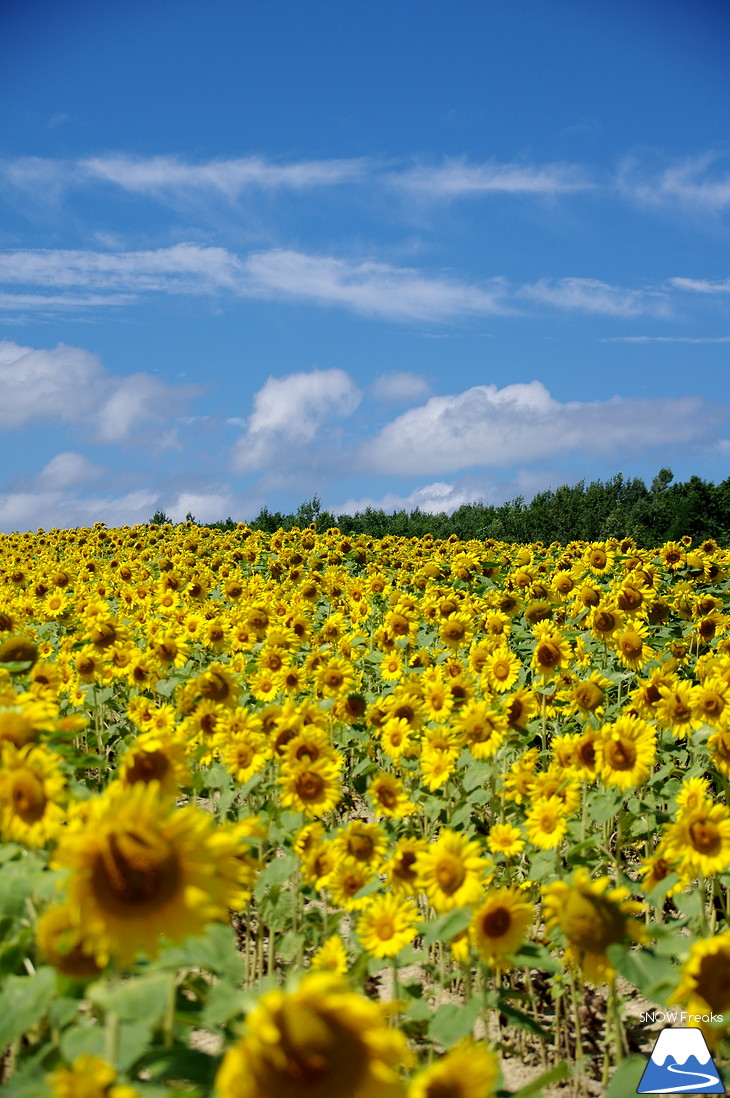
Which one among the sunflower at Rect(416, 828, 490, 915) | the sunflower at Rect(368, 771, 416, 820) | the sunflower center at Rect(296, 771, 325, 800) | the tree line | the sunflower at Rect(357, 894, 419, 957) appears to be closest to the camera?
the sunflower at Rect(416, 828, 490, 915)

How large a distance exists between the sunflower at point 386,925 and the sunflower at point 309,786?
0.87m

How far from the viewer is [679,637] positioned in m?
9.70

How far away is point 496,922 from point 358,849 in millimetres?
1095

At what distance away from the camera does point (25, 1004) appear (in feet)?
7.70

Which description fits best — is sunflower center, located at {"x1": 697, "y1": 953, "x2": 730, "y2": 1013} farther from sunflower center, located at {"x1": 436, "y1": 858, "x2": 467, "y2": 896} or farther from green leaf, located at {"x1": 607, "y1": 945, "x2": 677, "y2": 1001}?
sunflower center, located at {"x1": 436, "y1": 858, "x2": 467, "y2": 896}

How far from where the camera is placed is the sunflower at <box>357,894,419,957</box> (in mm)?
3625

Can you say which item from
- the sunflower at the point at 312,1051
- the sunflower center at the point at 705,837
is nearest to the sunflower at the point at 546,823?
the sunflower center at the point at 705,837

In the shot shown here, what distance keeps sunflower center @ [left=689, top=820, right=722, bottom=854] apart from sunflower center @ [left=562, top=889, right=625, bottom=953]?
951mm

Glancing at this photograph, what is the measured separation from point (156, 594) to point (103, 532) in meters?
10.6

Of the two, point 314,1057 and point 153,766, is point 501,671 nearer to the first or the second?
point 153,766

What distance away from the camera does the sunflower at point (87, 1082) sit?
1.95m

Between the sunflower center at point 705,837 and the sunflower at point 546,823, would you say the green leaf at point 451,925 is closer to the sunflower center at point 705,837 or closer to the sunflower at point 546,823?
the sunflower center at point 705,837

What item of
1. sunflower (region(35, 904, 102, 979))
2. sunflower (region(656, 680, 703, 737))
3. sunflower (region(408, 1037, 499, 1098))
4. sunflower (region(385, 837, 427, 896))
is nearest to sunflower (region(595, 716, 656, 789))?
sunflower (region(656, 680, 703, 737))

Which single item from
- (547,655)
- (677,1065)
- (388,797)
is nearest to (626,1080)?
(677,1065)
